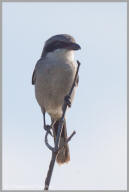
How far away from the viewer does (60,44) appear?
5.88 metres

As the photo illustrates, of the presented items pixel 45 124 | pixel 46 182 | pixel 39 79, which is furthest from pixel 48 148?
pixel 39 79

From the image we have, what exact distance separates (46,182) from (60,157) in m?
Result: 3.49

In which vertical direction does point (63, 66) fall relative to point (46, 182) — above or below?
above

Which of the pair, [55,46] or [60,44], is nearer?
[60,44]

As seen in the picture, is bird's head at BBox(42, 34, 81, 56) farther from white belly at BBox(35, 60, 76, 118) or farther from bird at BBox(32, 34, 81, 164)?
white belly at BBox(35, 60, 76, 118)

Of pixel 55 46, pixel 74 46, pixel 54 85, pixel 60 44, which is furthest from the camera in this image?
pixel 55 46

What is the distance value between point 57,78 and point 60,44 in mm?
558

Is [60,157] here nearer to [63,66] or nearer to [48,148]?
[63,66]

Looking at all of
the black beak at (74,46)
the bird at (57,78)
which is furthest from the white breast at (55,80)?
the black beak at (74,46)

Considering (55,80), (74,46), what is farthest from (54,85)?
(74,46)

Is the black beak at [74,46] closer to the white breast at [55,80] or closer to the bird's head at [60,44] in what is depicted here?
the bird's head at [60,44]

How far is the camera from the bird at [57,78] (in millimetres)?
5648

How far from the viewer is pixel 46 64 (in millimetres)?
5965

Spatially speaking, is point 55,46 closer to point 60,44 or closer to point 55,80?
point 60,44
